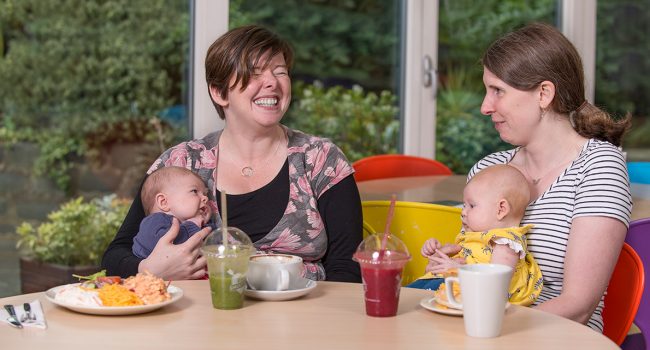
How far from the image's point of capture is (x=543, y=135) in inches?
88.9

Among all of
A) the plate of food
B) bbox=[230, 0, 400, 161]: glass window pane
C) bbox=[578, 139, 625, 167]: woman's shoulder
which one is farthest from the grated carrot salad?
bbox=[230, 0, 400, 161]: glass window pane

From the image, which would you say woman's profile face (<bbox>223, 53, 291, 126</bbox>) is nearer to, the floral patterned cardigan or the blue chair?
the floral patterned cardigan

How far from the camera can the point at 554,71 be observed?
7.23ft

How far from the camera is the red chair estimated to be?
13.1ft

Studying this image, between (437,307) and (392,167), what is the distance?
236 centimetres

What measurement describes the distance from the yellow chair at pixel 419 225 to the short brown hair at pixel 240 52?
0.50m

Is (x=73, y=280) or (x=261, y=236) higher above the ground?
(x=261, y=236)

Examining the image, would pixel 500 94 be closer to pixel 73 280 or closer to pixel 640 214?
pixel 640 214

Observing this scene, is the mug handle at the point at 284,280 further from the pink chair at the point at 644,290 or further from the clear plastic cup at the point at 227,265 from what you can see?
the pink chair at the point at 644,290

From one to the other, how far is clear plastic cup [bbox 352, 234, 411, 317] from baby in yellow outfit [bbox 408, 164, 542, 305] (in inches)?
12.6

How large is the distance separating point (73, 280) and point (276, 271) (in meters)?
2.55

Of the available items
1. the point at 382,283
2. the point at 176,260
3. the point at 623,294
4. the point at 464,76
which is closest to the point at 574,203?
the point at 623,294

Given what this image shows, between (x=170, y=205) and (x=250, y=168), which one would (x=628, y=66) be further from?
(x=170, y=205)

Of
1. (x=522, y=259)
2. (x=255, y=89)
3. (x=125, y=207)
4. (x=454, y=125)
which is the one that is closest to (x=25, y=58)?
(x=125, y=207)
